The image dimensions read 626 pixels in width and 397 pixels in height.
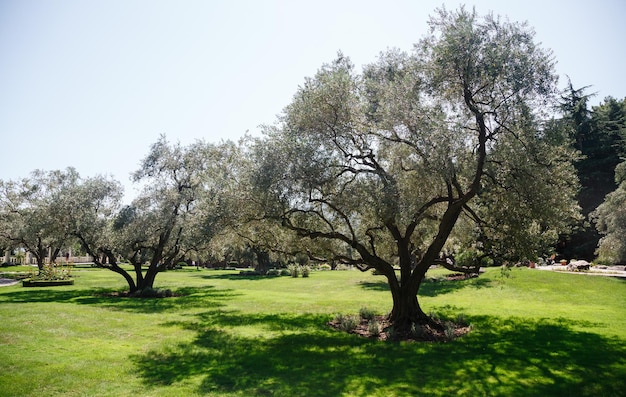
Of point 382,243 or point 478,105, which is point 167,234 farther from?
point 478,105

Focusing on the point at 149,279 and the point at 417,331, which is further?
the point at 149,279

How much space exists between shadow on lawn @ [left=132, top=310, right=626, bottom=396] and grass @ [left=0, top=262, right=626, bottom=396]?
0.04 metres

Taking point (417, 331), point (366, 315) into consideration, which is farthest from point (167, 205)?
point (417, 331)

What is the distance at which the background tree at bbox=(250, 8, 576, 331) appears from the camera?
627 inches

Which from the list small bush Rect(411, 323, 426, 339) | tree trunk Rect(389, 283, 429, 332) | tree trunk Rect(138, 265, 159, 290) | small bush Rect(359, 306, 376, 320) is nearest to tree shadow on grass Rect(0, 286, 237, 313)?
tree trunk Rect(138, 265, 159, 290)

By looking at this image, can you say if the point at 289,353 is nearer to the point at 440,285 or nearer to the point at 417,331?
the point at 417,331

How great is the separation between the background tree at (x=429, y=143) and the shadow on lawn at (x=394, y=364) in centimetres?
368

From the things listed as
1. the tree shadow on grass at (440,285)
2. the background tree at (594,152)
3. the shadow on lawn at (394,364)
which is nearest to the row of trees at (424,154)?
the shadow on lawn at (394,364)

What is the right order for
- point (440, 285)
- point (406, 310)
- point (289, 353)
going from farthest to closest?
point (440, 285), point (406, 310), point (289, 353)

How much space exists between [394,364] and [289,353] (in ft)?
13.3

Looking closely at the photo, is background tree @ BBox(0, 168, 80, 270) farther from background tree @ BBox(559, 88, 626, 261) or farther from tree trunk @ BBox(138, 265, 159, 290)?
background tree @ BBox(559, 88, 626, 261)

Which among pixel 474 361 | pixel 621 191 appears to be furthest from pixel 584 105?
pixel 474 361

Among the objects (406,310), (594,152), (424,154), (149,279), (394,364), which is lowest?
(394,364)

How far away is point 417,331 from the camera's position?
17.5m
